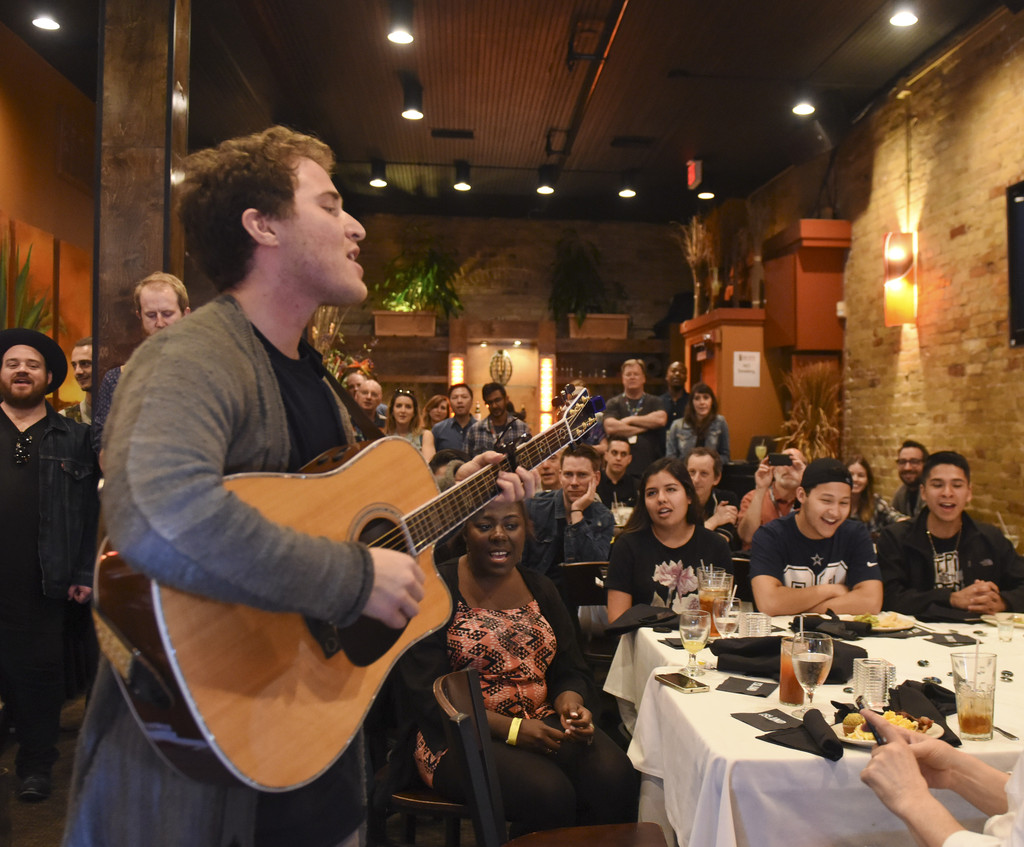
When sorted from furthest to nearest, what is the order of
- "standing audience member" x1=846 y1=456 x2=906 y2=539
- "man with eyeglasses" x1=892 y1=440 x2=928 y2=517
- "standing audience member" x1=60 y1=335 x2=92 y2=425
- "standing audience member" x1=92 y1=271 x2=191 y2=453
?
"man with eyeglasses" x1=892 y1=440 x2=928 y2=517 < "standing audience member" x1=846 y1=456 x2=906 y2=539 < "standing audience member" x1=60 y1=335 x2=92 y2=425 < "standing audience member" x1=92 y1=271 x2=191 y2=453

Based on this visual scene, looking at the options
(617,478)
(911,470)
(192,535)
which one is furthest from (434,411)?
(192,535)

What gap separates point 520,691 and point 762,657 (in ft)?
2.65

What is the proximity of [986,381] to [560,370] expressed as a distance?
618 cm

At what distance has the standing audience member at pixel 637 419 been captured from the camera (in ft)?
22.4

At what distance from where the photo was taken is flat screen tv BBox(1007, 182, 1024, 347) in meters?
5.26

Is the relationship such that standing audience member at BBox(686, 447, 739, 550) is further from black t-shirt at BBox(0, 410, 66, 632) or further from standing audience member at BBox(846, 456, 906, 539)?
black t-shirt at BBox(0, 410, 66, 632)

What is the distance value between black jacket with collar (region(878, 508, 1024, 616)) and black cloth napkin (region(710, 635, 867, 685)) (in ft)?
3.64

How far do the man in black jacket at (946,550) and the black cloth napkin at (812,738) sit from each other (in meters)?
1.70

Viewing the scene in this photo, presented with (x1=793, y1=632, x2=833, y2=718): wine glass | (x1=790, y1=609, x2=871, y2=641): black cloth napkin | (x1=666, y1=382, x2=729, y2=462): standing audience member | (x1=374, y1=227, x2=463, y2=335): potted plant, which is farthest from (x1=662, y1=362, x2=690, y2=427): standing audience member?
(x1=793, y1=632, x2=833, y2=718): wine glass

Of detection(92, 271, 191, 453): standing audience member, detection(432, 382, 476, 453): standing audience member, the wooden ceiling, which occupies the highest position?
the wooden ceiling

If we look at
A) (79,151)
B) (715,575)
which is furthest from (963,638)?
(79,151)

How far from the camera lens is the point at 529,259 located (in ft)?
38.5

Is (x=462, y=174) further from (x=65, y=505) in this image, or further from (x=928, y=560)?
(x=928, y=560)

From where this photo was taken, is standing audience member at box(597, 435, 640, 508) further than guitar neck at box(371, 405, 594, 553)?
Yes
